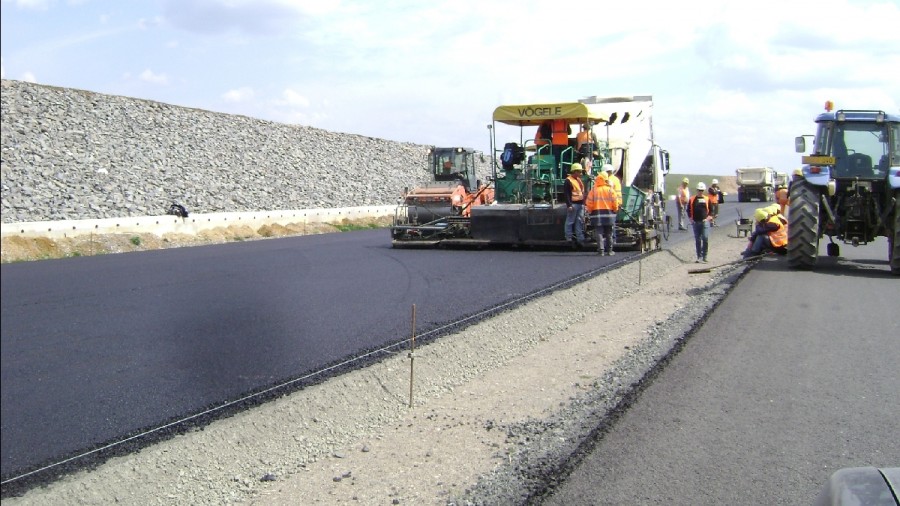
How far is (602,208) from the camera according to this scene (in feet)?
56.5

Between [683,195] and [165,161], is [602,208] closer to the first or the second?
[165,161]

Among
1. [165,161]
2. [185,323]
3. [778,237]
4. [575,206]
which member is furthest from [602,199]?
[185,323]

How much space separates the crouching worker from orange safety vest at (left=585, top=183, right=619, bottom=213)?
287cm

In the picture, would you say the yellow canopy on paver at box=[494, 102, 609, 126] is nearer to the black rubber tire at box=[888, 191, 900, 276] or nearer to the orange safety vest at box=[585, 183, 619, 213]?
the orange safety vest at box=[585, 183, 619, 213]

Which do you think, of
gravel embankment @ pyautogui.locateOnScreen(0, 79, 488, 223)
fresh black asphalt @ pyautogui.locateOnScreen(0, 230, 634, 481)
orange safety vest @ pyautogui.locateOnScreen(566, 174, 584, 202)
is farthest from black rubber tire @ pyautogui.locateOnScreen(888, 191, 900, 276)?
gravel embankment @ pyautogui.locateOnScreen(0, 79, 488, 223)

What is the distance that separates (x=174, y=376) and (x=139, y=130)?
810 cm

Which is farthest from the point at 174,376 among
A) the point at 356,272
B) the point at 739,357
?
the point at 356,272

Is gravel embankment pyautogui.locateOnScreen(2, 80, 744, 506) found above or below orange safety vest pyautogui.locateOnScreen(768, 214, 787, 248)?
below

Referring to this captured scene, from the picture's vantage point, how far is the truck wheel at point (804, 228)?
49.7 feet

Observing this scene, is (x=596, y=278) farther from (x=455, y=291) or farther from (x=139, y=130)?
(x=139, y=130)

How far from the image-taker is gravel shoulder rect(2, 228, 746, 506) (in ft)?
17.0

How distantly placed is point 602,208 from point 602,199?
0.21 m

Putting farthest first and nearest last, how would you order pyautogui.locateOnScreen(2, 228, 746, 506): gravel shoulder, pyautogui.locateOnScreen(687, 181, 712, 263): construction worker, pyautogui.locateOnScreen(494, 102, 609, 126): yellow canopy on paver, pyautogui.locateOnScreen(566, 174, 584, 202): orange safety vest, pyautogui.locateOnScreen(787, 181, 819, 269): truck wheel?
pyautogui.locateOnScreen(494, 102, 609, 126): yellow canopy on paver → pyautogui.locateOnScreen(687, 181, 712, 263): construction worker → pyautogui.locateOnScreen(566, 174, 584, 202): orange safety vest → pyautogui.locateOnScreen(787, 181, 819, 269): truck wheel → pyautogui.locateOnScreen(2, 228, 746, 506): gravel shoulder

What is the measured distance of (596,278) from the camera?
14.3m
